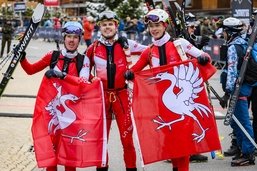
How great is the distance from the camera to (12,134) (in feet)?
30.9

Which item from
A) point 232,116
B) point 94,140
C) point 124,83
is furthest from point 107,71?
point 232,116

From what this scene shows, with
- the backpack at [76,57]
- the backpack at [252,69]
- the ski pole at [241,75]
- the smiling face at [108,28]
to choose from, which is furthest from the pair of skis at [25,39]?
the backpack at [252,69]

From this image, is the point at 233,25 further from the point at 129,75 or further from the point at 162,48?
the point at 129,75

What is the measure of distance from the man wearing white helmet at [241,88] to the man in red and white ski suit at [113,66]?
5.01ft

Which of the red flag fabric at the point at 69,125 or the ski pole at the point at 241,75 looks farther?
the ski pole at the point at 241,75

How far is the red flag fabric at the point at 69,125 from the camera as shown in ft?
20.0

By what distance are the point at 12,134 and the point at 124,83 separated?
349 cm

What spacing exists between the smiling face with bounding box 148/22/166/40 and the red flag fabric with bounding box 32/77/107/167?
859 millimetres

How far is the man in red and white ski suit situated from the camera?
655 centimetres

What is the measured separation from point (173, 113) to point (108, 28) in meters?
1.29

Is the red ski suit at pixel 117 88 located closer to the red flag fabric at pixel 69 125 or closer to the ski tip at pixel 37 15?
the red flag fabric at pixel 69 125

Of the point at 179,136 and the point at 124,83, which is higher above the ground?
the point at 124,83

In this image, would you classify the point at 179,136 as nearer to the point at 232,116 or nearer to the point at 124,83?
the point at 124,83

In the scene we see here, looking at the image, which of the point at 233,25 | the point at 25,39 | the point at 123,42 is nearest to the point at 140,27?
the point at 233,25
